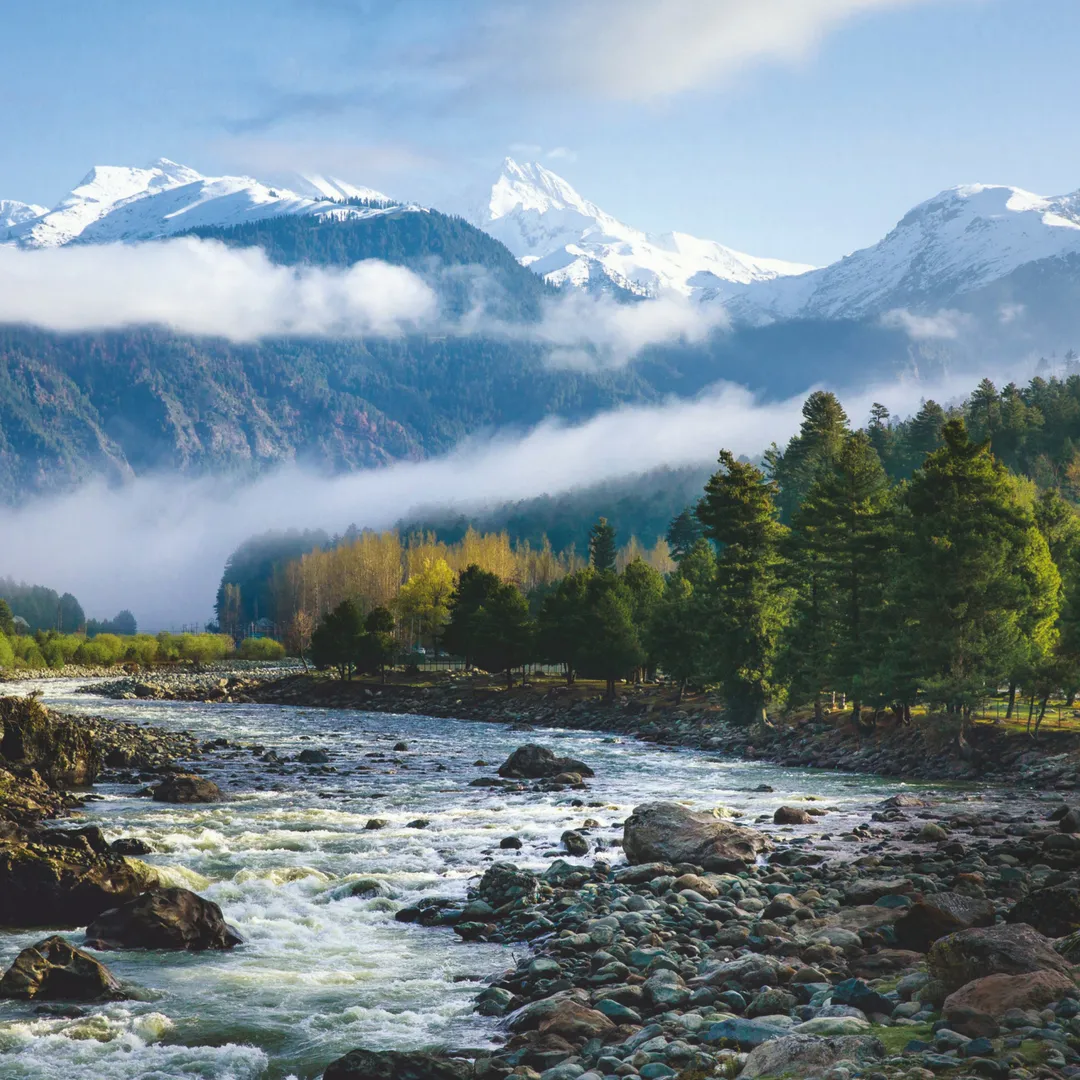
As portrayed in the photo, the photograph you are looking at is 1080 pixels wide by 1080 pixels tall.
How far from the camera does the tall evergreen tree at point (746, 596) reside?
234 feet

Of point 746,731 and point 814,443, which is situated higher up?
point 814,443

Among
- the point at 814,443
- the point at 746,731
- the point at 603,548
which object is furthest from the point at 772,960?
the point at 603,548

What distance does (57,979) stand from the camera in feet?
63.1

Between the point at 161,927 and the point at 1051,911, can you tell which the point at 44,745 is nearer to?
the point at 161,927

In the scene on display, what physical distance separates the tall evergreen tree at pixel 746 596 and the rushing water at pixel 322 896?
9.62 m

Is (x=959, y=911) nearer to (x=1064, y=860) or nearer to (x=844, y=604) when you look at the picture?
(x=1064, y=860)

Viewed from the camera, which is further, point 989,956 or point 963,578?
point 963,578

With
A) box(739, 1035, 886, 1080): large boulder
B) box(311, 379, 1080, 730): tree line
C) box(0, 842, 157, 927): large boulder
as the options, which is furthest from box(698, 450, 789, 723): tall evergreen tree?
box(739, 1035, 886, 1080): large boulder

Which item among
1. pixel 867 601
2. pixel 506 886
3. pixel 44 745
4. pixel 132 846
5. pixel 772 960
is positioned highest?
pixel 867 601

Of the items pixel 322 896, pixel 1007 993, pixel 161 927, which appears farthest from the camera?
pixel 322 896

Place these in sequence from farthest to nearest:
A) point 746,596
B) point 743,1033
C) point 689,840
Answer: point 746,596 < point 689,840 < point 743,1033

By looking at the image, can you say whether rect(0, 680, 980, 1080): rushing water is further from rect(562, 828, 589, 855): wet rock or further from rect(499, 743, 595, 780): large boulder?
rect(499, 743, 595, 780): large boulder

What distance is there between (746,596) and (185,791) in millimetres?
40602

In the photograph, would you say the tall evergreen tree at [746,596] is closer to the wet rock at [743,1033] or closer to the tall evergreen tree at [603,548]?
the wet rock at [743,1033]
